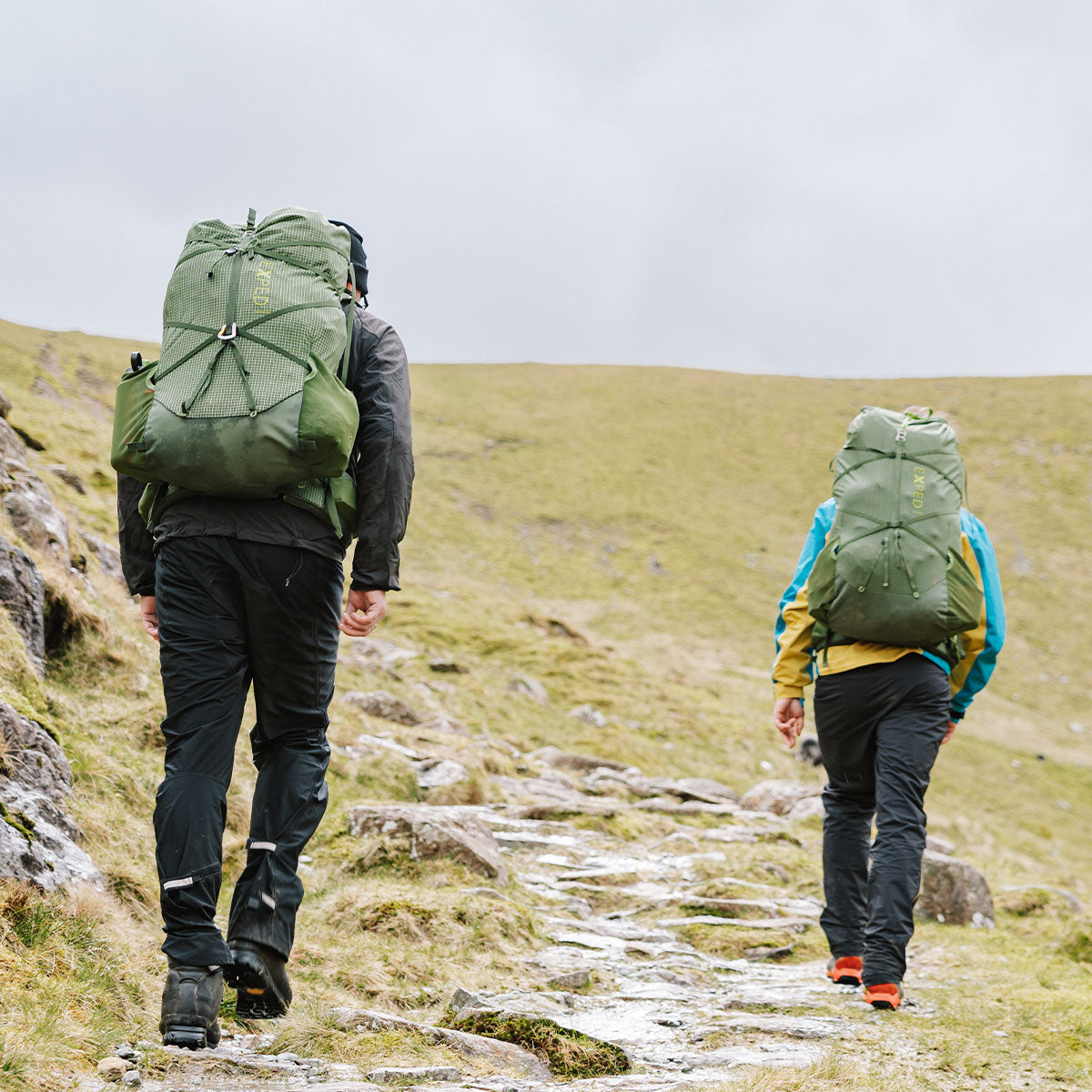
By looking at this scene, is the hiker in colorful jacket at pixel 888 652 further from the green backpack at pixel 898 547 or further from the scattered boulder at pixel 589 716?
the scattered boulder at pixel 589 716

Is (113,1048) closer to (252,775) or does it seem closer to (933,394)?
(252,775)

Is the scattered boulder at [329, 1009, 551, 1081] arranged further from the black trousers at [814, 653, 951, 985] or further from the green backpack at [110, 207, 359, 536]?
the black trousers at [814, 653, 951, 985]

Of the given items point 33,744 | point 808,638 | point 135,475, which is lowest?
point 33,744

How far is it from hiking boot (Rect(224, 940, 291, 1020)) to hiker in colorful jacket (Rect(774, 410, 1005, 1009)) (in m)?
2.86

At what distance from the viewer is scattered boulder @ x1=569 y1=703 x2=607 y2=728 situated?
19.5 meters

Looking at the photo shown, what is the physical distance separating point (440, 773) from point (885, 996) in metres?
5.73

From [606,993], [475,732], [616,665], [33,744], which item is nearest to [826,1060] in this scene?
[606,993]

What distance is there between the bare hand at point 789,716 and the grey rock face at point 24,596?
15.0 feet

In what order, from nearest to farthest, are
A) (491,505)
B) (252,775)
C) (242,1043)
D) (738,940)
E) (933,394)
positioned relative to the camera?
(242,1043)
(738,940)
(252,775)
(491,505)
(933,394)

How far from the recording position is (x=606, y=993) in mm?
5309

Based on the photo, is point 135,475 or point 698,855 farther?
point 698,855

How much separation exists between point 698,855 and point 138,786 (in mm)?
5341

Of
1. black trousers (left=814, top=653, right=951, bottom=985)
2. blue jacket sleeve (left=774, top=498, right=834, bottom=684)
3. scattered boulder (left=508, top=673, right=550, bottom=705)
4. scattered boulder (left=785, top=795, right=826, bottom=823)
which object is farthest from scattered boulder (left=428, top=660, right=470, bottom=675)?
black trousers (left=814, top=653, right=951, bottom=985)

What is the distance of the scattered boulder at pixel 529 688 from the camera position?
65.3 ft
